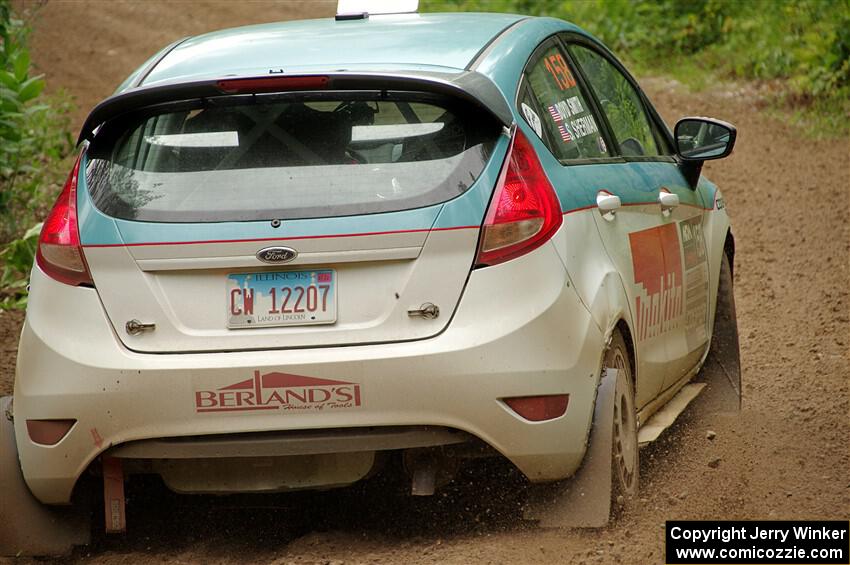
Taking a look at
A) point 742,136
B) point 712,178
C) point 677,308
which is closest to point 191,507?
point 677,308

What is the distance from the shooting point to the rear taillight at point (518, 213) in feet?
13.3

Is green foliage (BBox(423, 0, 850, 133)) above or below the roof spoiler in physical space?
below

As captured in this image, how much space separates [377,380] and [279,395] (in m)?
0.29

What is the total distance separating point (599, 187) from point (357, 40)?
952 mm

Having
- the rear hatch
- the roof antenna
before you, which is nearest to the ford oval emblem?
the rear hatch

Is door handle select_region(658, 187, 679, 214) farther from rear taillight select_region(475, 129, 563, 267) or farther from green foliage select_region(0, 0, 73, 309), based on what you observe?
green foliage select_region(0, 0, 73, 309)

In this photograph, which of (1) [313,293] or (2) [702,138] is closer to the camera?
(1) [313,293]

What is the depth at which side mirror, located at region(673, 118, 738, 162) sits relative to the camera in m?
5.68

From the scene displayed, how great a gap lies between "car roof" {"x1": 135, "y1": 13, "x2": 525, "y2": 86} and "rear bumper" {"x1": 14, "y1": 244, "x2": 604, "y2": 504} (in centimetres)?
78

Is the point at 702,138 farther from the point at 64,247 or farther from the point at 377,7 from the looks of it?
the point at 64,247

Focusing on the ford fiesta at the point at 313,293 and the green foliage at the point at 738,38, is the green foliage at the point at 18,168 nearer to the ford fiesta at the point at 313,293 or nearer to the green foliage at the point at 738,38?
the ford fiesta at the point at 313,293

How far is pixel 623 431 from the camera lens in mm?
4613

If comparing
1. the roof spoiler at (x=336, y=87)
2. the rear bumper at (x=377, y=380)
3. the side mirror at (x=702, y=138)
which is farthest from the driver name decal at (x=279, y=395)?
the side mirror at (x=702, y=138)

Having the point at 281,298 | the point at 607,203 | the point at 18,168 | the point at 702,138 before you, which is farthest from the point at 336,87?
the point at 18,168
